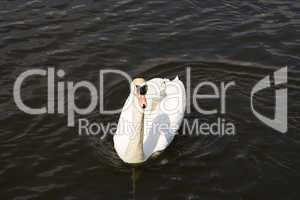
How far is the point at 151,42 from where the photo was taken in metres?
18.1

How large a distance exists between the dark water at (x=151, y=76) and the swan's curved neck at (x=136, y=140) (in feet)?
1.65

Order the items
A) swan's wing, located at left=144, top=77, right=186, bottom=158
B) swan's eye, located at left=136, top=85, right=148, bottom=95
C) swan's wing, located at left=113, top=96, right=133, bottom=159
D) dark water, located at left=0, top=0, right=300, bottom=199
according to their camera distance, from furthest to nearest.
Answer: swan's wing, located at left=144, top=77, right=186, bottom=158
swan's wing, located at left=113, top=96, right=133, bottom=159
dark water, located at left=0, top=0, right=300, bottom=199
swan's eye, located at left=136, top=85, right=148, bottom=95

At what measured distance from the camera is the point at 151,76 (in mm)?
16250

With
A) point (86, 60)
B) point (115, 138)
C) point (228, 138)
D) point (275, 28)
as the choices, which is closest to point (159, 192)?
point (115, 138)

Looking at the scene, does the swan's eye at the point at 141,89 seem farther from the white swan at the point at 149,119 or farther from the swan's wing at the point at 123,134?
the swan's wing at the point at 123,134

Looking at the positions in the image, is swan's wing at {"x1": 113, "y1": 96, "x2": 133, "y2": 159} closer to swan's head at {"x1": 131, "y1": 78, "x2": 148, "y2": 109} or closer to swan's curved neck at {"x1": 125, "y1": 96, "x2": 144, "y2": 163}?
swan's curved neck at {"x1": 125, "y1": 96, "x2": 144, "y2": 163}

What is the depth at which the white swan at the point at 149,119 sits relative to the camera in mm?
11273

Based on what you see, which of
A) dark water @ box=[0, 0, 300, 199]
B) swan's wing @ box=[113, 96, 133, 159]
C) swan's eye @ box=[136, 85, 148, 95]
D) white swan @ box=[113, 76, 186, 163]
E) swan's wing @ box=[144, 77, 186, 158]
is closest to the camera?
swan's eye @ box=[136, 85, 148, 95]

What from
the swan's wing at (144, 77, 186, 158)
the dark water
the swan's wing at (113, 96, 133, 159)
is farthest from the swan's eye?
the dark water

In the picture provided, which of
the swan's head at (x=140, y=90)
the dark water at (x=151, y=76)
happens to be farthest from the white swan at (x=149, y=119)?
the dark water at (x=151, y=76)

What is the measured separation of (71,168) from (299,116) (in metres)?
6.88

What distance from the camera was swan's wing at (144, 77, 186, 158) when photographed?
12.6m

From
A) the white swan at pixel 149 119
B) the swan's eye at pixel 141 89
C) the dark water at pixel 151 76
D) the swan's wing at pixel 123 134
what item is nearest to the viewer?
the swan's eye at pixel 141 89

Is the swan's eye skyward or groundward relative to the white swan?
skyward
